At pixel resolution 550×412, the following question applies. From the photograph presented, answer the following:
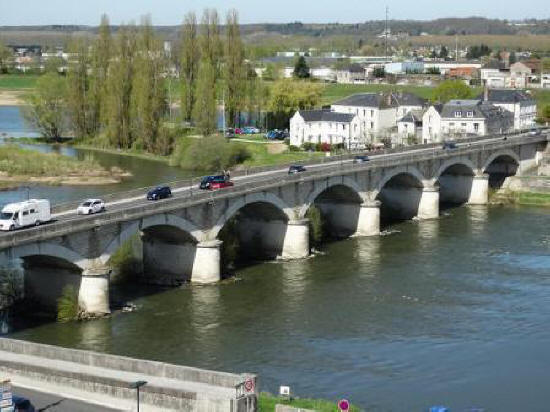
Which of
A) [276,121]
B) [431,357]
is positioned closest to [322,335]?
[431,357]

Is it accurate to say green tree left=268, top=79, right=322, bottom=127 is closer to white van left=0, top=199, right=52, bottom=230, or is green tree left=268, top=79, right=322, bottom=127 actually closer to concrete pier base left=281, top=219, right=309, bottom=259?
concrete pier base left=281, top=219, right=309, bottom=259

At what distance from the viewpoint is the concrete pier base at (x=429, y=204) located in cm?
7756

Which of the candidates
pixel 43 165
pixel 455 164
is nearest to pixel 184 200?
pixel 455 164

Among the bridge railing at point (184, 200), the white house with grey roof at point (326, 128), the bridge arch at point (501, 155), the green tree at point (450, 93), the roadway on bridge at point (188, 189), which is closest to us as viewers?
the bridge railing at point (184, 200)

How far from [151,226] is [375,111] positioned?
62113mm

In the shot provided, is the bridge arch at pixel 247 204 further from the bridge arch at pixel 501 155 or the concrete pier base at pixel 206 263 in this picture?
the bridge arch at pixel 501 155

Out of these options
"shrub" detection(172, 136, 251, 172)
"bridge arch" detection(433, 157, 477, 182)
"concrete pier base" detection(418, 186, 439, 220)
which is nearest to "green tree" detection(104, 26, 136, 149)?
"shrub" detection(172, 136, 251, 172)

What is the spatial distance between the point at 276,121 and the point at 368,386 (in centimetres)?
8761

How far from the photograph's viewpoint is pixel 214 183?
194 ft

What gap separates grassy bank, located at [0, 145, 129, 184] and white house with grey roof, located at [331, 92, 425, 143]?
1094 inches

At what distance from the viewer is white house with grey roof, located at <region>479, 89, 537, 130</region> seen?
118 metres

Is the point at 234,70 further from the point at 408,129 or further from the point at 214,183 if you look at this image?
the point at 214,183

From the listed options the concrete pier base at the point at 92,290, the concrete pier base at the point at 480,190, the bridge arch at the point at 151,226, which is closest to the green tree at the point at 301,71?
the concrete pier base at the point at 480,190

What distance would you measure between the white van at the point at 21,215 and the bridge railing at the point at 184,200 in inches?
35.5
